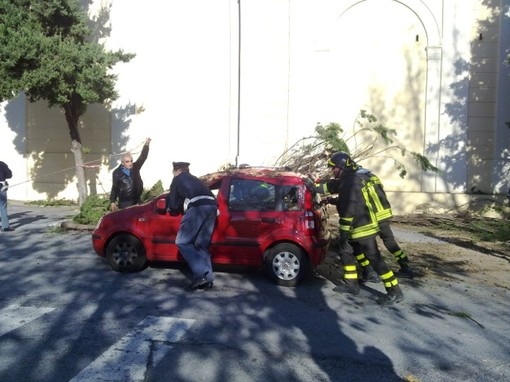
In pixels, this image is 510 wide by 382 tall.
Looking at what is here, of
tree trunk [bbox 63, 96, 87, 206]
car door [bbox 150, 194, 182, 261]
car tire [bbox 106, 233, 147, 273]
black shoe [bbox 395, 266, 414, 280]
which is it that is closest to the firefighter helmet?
black shoe [bbox 395, 266, 414, 280]

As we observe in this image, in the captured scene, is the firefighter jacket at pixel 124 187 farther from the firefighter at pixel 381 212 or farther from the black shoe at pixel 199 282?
the firefighter at pixel 381 212

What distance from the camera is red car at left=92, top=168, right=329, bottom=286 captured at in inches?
285

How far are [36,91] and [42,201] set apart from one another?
15.6ft

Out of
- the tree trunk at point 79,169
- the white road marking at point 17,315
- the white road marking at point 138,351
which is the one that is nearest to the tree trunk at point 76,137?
the tree trunk at point 79,169

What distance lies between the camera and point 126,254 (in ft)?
25.5

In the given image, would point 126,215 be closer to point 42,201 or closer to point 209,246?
point 209,246

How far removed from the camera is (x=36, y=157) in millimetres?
16859

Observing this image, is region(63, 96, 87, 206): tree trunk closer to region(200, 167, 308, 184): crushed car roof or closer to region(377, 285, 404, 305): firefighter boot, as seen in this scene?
region(200, 167, 308, 184): crushed car roof

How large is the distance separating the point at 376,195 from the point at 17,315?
4430 millimetres

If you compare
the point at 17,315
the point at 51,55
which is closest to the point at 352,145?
the point at 51,55

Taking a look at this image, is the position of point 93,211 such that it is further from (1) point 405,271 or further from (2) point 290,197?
(1) point 405,271

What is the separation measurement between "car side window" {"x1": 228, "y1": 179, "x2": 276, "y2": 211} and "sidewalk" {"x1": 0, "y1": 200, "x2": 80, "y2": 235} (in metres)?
5.83

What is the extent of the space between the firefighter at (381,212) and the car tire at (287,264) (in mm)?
743

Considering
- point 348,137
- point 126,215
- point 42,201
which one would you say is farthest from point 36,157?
point 126,215
